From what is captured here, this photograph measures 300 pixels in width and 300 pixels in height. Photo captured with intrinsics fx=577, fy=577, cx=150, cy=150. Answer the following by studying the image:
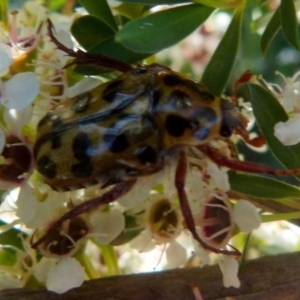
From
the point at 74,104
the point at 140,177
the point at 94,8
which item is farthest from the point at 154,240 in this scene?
the point at 94,8

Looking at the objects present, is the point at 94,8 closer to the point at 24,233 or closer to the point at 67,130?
the point at 67,130

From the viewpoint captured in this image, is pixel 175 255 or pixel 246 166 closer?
pixel 246 166

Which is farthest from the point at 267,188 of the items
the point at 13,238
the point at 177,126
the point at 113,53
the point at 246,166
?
the point at 13,238

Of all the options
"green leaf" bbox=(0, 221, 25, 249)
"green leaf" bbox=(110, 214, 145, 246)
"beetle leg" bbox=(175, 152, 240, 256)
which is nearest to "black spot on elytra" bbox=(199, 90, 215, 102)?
"beetle leg" bbox=(175, 152, 240, 256)

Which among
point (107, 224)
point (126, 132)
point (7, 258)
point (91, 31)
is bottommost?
point (7, 258)

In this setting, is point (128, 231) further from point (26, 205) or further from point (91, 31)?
point (91, 31)
